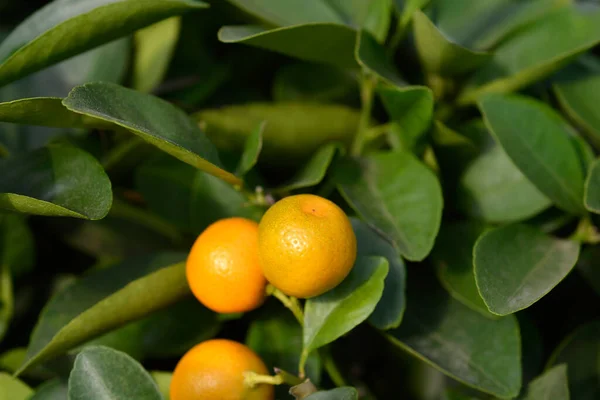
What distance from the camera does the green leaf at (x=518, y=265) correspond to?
0.54 m

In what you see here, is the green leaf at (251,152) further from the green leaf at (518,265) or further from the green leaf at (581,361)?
the green leaf at (581,361)

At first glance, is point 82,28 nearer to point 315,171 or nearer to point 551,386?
point 315,171

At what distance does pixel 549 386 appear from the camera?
612 millimetres

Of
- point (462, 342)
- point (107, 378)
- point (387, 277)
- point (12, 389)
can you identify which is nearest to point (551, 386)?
point (462, 342)

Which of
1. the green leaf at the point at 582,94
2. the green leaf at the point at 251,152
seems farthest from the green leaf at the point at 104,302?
the green leaf at the point at 582,94

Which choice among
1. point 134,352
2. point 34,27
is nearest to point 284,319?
point 134,352

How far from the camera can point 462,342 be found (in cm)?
62

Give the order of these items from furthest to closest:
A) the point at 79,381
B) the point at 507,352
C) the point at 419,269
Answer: the point at 419,269
the point at 507,352
the point at 79,381

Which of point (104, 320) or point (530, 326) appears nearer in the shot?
point (104, 320)

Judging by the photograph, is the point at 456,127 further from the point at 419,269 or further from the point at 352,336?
the point at 352,336

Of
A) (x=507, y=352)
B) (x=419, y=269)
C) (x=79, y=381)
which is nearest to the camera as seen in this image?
(x=79, y=381)

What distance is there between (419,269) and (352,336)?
14 cm

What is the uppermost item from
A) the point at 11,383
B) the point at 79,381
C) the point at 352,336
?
the point at 79,381

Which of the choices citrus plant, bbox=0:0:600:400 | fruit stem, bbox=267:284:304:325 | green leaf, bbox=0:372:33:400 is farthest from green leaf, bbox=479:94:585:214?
green leaf, bbox=0:372:33:400
